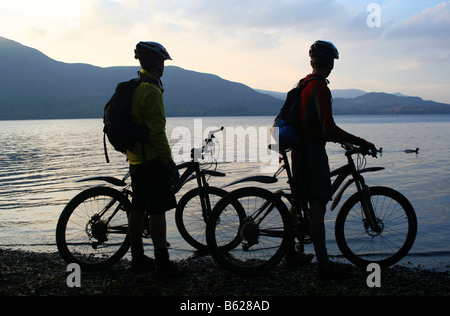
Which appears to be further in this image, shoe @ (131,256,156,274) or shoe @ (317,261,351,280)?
shoe @ (131,256,156,274)

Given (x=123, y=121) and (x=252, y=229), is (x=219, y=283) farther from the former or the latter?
(x=123, y=121)

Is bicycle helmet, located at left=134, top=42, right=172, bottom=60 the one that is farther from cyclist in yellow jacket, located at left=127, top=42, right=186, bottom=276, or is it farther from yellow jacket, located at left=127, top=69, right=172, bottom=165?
yellow jacket, located at left=127, top=69, right=172, bottom=165

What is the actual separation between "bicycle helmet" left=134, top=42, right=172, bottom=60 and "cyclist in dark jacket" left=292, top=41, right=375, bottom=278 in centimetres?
182

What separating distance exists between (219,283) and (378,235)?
398 cm

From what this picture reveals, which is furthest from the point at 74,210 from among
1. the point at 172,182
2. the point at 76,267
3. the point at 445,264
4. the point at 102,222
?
the point at 445,264

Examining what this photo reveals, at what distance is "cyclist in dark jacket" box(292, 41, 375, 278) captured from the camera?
4625 mm

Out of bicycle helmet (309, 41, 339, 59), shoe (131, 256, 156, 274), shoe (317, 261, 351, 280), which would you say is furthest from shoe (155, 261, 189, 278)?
bicycle helmet (309, 41, 339, 59)

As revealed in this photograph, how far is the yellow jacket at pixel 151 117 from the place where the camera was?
4.46 meters

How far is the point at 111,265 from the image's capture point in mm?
5254

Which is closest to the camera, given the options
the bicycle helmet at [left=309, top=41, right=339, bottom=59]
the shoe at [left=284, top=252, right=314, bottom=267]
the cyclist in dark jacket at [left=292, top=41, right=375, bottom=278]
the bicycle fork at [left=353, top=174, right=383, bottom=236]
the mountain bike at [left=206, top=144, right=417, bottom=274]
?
the cyclist in dark jacket at [left=292, top=41, right=375, bottom=278]

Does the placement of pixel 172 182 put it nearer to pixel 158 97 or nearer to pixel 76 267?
pixel 158 97

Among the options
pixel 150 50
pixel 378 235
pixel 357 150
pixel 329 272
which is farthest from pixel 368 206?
pixel 150 50

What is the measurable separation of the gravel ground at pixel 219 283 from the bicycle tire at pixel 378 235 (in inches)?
9.0
